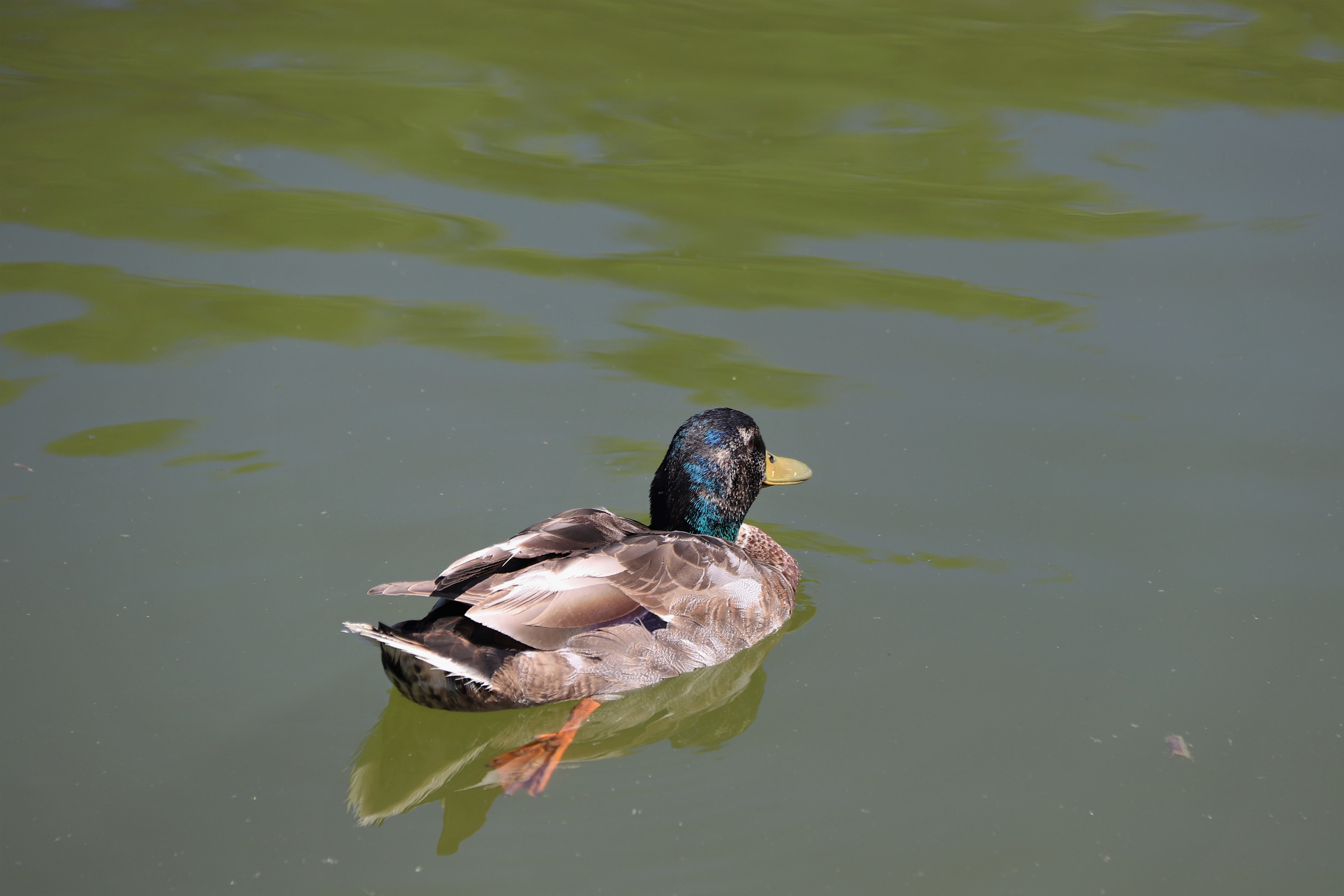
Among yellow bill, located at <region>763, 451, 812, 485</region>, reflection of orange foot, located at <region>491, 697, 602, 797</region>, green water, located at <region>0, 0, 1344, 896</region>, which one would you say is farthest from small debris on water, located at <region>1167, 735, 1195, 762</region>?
reflection of orange foot, located at <region>491, 697, 602, 797</region>

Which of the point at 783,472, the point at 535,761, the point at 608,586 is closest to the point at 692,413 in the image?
the point at 783,472

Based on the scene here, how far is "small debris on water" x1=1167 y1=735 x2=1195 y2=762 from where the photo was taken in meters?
4.41

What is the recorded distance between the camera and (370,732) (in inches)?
173

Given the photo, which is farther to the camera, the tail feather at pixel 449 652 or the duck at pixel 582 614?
the duck at pixel 582 614

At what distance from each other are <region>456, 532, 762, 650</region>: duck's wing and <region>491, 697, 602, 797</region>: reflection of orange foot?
32 cm

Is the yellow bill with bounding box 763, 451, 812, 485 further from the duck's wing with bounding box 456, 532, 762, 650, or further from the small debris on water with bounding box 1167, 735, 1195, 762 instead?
the small debris on water with bounding box 1167, 735, 1195, 762

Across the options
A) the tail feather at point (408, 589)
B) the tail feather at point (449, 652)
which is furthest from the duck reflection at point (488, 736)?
the tail feather at point (408, 589)

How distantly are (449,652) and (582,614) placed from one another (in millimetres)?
530

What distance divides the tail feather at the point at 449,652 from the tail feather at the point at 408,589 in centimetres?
5

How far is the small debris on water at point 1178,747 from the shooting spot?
441 centimetres

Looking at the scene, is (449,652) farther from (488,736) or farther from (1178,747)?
(1178,747)

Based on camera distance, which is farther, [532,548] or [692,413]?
[692,413]

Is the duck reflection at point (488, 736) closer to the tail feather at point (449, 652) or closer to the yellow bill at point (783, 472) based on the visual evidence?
the tail feather at point (449, 652)

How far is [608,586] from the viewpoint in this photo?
477cm
